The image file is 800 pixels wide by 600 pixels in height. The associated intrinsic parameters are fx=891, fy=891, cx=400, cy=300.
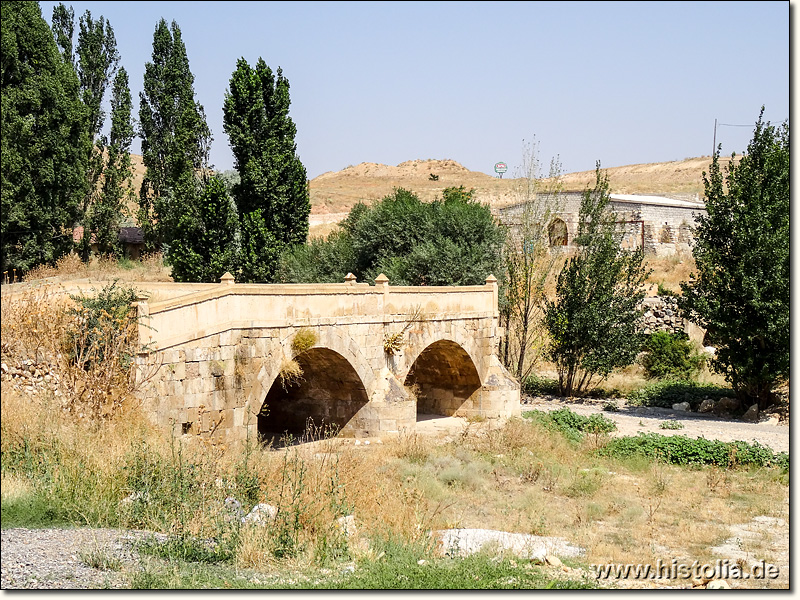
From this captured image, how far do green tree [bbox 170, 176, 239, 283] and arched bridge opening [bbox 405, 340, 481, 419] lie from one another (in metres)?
7.22

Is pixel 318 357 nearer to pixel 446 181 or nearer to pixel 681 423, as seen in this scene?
pixel 681 423

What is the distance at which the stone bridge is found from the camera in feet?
45.7

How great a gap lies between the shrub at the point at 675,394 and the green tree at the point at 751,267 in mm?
1838

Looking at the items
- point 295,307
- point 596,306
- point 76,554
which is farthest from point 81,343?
point 596,306

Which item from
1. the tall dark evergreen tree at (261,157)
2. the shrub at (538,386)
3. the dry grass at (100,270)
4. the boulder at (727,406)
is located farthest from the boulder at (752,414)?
the dry grass at (100,270)

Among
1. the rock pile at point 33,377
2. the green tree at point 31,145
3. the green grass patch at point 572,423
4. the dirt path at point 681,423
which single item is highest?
the green tree at point 31,145

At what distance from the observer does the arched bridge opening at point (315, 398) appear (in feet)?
62.1

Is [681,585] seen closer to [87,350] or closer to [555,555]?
[555,555]

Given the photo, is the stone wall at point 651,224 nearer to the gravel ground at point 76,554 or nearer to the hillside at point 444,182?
the hillside at point 444,182

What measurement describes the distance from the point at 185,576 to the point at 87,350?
465 cm

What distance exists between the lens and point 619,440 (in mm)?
19750

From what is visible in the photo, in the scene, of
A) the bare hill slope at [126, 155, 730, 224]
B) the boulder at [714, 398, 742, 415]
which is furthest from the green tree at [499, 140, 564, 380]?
the bare hill slope at [126, 155, 730, 224]

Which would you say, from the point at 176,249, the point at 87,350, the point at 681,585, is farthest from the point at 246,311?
the point at 176,249

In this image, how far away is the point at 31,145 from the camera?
941 centimetres
